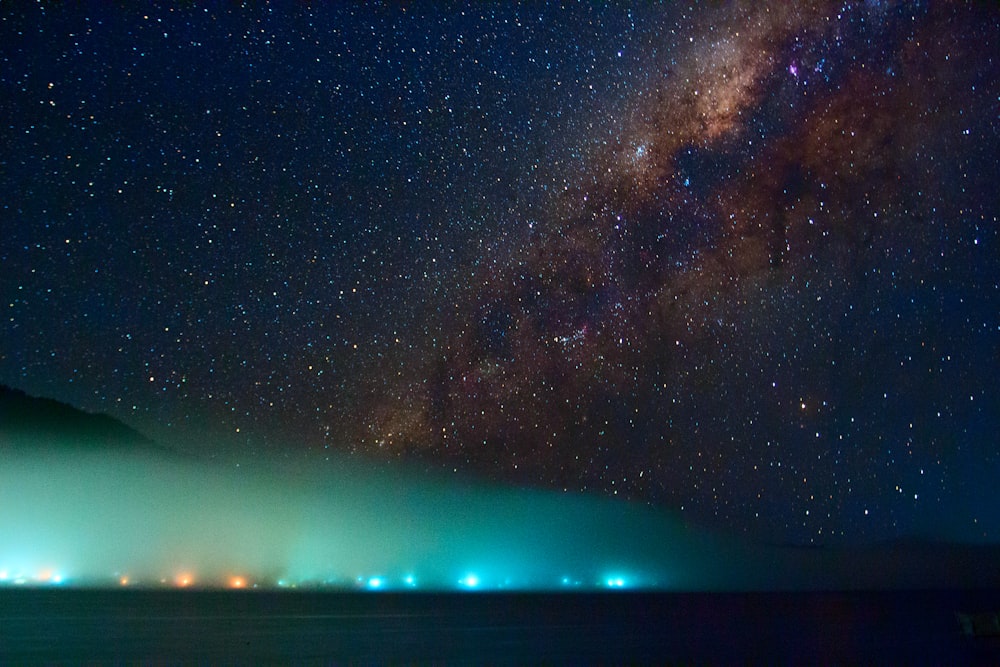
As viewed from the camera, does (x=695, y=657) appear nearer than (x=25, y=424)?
Yes

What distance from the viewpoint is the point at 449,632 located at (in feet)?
34.6

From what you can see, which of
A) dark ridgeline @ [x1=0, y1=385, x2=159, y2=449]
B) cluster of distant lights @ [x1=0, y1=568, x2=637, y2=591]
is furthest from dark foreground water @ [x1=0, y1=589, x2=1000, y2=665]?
dark ridgeline @ [x1=0, y1=385, x2=159, y2=449]

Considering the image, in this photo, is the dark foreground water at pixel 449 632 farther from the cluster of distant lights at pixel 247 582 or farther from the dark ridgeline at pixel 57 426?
the dark ridgeline at pixel 57 426

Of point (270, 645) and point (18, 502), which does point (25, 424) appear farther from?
point (270, 645)

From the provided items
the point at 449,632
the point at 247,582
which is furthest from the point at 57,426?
the point at 449,632

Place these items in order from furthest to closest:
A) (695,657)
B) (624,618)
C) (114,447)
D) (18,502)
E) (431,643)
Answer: (114,447)
(18,502)
(624,618)
(431,643)
(695,657)

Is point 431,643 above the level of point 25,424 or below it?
below

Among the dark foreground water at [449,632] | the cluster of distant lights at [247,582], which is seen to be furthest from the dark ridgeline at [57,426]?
the dark foreground water at [449,632]

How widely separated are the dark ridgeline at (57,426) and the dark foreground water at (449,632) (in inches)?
1503

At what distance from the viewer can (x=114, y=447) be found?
5434 cm

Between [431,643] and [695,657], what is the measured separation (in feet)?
10.8

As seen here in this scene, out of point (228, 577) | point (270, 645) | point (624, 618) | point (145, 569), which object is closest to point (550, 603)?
point (624, 618)

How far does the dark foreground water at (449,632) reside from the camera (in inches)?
325

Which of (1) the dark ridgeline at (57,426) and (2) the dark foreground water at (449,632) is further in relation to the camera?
(1) the dark ridgeline at (57,426)
